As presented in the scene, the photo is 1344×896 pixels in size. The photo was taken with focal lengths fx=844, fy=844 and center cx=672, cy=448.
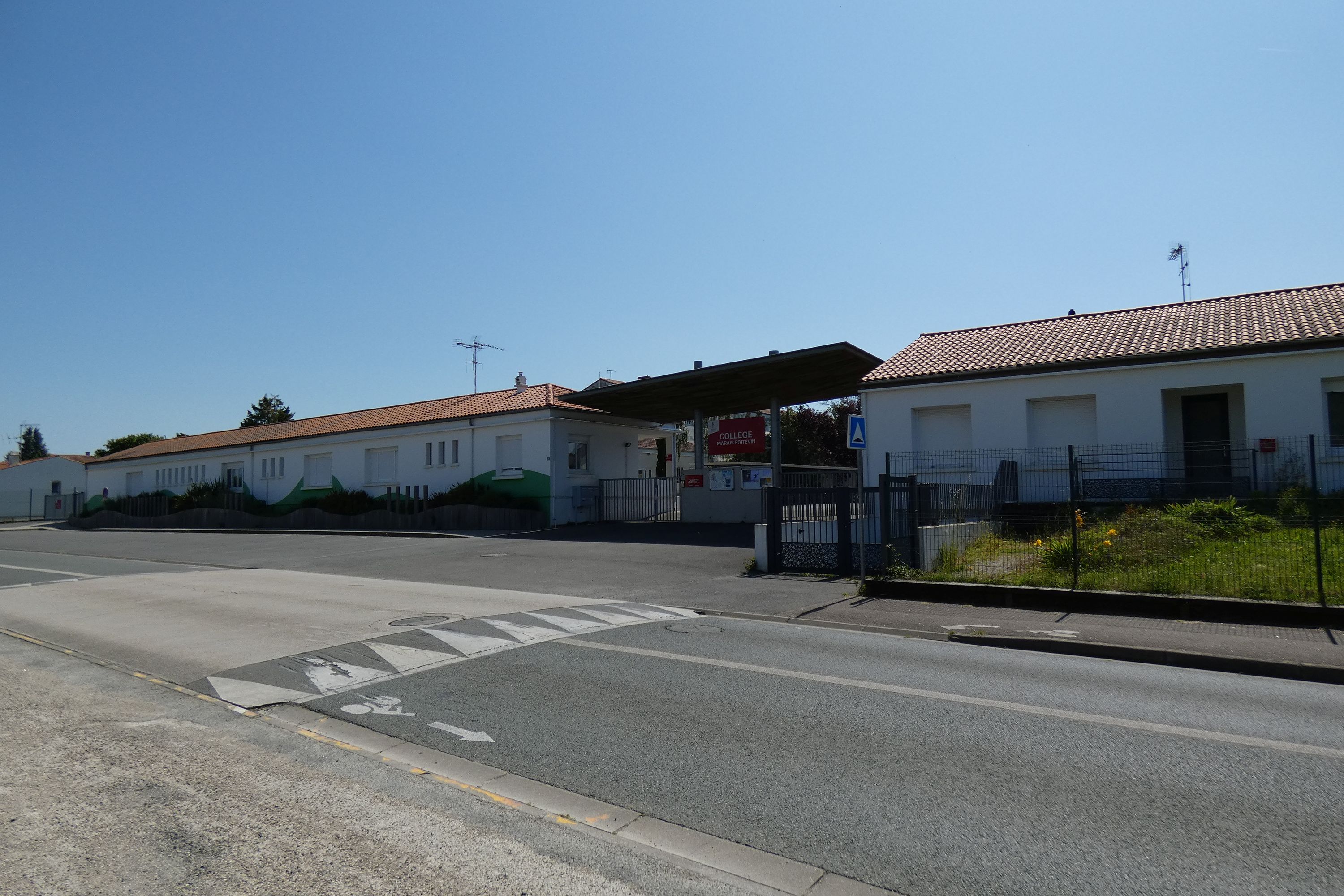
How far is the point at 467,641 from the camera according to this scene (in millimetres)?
9438

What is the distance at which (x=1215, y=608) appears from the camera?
34.4 ft

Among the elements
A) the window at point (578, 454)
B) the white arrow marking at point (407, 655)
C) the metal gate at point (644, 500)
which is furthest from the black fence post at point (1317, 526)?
the window at point (578, 454)

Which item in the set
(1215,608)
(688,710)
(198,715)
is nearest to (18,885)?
(198,715)

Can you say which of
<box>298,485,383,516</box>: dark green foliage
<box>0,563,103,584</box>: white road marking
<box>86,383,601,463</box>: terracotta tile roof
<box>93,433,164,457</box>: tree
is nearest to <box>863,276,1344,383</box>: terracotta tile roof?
<box>86,383,601,463</box>: terracotta tile roof

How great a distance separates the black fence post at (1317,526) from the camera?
33.2ft

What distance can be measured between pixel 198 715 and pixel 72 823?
96.1 inches

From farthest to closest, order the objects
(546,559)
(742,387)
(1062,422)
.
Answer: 1. (742,387)
2. (1062,422)
3. (546,559)

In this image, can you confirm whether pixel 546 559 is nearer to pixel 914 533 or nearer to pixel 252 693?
pixel 914 533

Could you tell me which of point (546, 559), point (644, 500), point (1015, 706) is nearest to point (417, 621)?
point (1015, 706)

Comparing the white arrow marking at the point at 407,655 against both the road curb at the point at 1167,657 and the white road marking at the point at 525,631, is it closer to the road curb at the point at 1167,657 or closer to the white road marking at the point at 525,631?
the white road marking at the point at 525,631

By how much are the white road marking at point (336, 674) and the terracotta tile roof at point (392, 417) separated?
69.4 feet

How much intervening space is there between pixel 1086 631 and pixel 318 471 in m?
39.6

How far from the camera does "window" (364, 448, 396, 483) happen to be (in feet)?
128

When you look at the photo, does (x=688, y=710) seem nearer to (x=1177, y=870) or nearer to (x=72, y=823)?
(x=1177, y=870)
